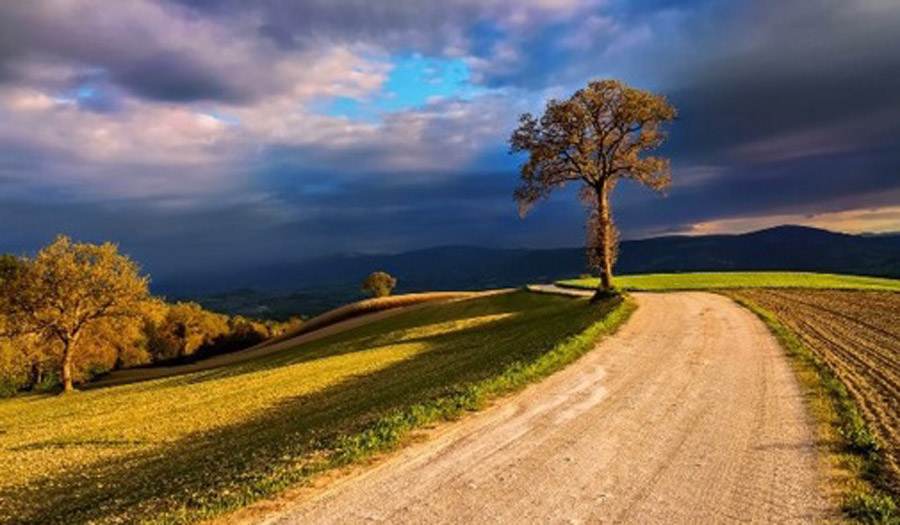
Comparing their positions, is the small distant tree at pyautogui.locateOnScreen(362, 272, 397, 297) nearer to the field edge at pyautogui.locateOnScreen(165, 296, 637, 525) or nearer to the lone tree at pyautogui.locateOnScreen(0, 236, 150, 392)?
the lone tree at pyautogui.locateOnScreen(0, 236, 150, 392)

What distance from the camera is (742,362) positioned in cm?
→ 2244

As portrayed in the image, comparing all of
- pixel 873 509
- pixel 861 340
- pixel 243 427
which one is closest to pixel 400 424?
pixel 873 509

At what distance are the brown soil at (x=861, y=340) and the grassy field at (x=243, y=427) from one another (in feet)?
31.4

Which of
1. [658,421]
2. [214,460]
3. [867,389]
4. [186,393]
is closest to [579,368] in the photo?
[658,421]

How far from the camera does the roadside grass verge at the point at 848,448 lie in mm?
9234

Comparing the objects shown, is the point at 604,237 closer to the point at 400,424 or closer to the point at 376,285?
the point at 400,424

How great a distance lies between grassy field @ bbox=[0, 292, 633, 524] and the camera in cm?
1162

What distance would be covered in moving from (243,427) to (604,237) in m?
35.8

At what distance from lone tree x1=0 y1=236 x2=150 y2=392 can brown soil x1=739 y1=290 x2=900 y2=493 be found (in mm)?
61140

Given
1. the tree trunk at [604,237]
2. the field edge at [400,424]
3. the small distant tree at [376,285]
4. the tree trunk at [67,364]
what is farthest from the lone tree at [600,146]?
the small distant tree at [376,285]

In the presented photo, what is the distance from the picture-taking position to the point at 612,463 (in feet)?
37.9

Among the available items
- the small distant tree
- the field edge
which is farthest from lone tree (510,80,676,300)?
the small distant tree

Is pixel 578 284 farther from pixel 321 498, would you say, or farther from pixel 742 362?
pixel 321 498

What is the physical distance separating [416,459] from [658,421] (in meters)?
6.68
